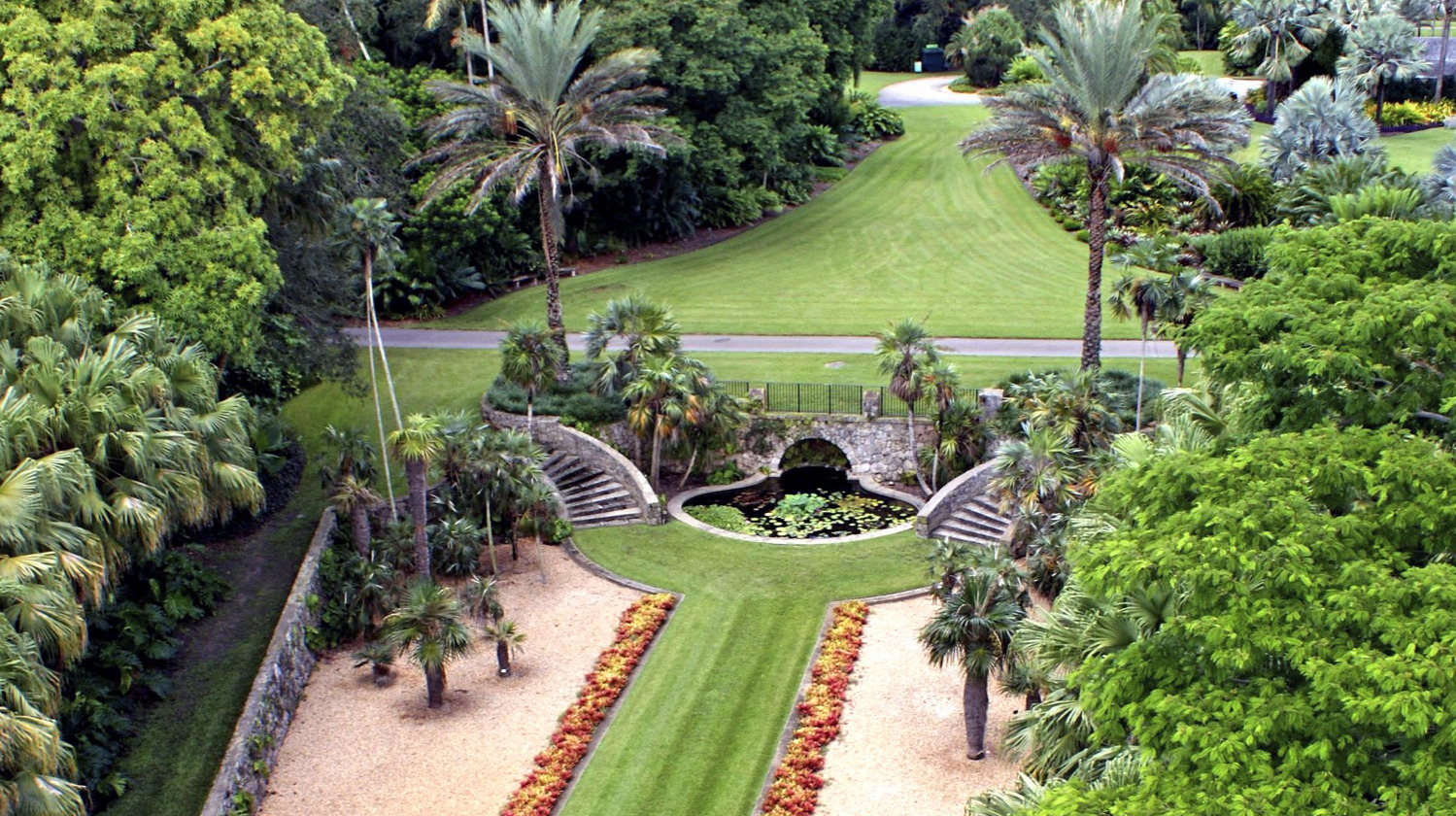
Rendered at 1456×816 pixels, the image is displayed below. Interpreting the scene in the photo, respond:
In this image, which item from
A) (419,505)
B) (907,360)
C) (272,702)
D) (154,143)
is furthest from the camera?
(907,360)

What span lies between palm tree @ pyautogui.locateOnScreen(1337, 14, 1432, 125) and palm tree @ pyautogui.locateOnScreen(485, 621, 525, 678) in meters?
44.5

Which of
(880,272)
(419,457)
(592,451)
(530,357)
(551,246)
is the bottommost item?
(592,451)

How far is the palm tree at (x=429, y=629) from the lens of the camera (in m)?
24.9

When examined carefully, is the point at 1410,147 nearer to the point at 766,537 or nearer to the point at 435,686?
the point at 766,537

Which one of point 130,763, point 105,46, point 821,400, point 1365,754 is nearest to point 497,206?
point 821,400

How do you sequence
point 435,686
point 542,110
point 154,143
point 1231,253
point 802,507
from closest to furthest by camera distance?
1. point 435,686
2. point 154,143
3. point 802,507
4. point 542,110
5. point 1231,253

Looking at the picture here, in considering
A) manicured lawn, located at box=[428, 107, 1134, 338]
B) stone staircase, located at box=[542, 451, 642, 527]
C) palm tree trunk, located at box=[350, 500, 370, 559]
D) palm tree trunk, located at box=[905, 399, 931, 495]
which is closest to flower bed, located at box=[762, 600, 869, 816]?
palm tree trunk, located at box=[905, 399, 931, 495]

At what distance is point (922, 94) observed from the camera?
82.1 metres

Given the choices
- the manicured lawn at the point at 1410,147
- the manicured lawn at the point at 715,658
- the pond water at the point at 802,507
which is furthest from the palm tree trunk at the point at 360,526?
the manicured lawn at the point at 1410,147

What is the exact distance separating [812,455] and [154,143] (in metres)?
18.9

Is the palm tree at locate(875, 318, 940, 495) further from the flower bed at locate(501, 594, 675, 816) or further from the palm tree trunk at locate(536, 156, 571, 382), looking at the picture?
the flower bed at locate(501, 594, 675, 816)

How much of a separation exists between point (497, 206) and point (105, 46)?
21.4 meters

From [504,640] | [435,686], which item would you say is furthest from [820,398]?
[435,686]

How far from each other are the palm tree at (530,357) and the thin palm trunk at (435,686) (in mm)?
11005
